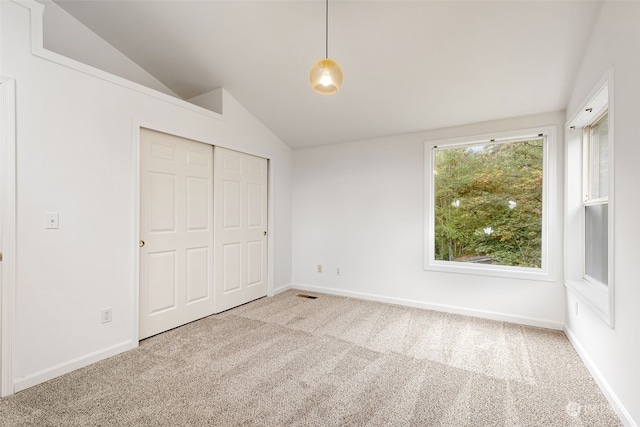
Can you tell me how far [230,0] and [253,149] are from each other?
179 centimetres

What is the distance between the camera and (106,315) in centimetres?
244

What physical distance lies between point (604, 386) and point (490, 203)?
77.5 inches

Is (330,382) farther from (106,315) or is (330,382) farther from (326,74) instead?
(326,74)

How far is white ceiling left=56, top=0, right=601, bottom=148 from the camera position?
2275 millimetres

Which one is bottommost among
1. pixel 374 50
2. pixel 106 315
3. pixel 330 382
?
pixel 330 382

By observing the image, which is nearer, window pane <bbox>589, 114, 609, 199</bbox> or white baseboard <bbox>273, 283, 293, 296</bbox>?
window pane <bbox>589, 114, 609, 199</bbox>

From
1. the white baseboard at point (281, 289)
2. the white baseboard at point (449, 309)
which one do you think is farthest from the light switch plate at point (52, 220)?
the white baseboard at point (449, 309)

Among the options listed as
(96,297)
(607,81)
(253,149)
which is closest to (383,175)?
(253,149)

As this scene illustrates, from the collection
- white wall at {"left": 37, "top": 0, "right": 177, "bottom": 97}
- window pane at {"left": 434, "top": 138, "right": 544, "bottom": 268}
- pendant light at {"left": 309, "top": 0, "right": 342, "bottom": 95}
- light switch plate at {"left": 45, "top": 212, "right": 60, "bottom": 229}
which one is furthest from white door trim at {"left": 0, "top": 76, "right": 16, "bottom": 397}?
window pane at {"left": 434, "top": 138, "right": 544, "bottom": 268}

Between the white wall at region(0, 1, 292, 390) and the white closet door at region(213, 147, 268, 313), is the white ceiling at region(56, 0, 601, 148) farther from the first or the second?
the white closet door at region(213, 147, 268, 313)

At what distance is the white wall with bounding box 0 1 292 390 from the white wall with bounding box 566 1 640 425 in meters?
3.56

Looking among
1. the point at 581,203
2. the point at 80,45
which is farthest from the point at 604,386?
the point at 80,45

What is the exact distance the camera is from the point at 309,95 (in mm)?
3414

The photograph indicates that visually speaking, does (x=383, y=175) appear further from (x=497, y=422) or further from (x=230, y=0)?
(x=497, y=422)
